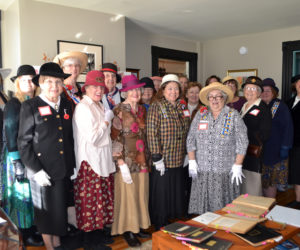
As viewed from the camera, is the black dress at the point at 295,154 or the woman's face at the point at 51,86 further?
the black dress at the point at 295,154

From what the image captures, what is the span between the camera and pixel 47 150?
1988 mm

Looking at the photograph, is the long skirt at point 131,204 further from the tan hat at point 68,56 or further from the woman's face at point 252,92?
the woman's face at point 252,92

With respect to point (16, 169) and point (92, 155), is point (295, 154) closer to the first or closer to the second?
point (92, 155)

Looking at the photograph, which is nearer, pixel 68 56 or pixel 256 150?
pixel 68 56

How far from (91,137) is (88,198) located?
19.6 inches

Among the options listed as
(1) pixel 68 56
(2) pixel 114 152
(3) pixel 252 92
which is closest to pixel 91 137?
(2) pixel 114 152

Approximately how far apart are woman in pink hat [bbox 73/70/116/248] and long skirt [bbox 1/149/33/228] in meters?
0.46

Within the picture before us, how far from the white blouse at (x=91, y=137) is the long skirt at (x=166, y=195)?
1.75 feet

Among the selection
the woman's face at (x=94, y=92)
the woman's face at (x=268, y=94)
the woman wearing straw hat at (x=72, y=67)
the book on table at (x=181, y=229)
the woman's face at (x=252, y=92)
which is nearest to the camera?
the book on table at (x=181, y=229)

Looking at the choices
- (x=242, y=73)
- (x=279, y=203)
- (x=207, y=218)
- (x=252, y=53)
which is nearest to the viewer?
(x=207, y=218)

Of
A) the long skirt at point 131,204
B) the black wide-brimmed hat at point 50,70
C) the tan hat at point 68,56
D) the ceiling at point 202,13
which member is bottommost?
the long skirt at point 131,204

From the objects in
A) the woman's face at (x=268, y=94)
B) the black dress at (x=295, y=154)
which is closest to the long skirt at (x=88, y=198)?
the woman's face at (x=268, y=94)

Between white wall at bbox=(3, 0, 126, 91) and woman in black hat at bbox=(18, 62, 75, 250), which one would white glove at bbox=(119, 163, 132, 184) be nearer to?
woman in black hat at bbox=(18, 62, 75, 250)

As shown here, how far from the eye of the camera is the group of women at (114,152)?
2.01 meters
